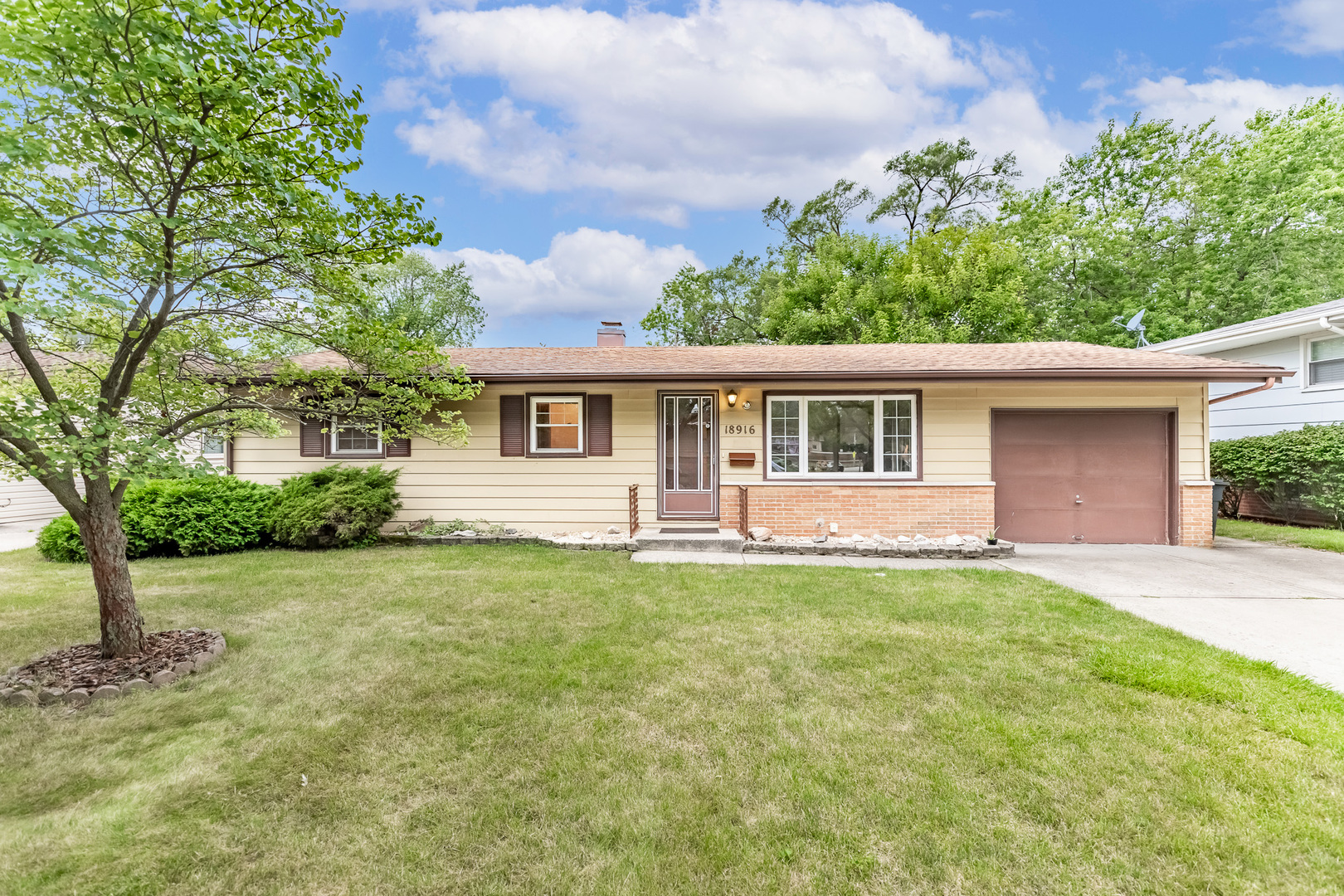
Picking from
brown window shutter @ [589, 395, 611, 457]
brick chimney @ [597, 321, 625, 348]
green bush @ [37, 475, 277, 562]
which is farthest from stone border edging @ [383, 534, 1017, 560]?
brick chimney @ [597, 321, 625, 348]

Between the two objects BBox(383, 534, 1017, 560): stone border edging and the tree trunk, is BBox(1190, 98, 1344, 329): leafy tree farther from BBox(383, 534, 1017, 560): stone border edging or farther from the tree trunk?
the tree trunk

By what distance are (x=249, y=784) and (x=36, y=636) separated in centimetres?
336

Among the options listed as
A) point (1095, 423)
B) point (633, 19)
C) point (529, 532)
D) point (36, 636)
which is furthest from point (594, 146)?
point (36, 636)

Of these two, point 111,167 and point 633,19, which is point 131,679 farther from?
point 633,19

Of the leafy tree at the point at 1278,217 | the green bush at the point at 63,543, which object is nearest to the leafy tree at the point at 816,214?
the leafy tree at the point at 1278,217

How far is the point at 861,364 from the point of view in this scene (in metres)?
7.86

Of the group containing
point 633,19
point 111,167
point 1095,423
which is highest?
point 633,19

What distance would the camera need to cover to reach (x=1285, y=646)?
150 inches

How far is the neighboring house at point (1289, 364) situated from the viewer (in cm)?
870

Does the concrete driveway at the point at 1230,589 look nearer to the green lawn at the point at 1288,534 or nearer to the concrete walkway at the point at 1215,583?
the concrete walkway at the point at 1215,583

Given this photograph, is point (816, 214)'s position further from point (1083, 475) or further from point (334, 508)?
point (334, 508)

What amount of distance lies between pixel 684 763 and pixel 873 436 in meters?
6.49

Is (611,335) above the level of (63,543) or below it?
above

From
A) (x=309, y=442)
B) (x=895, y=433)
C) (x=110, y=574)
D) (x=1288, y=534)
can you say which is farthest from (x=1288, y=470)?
(x=309, y=442)
